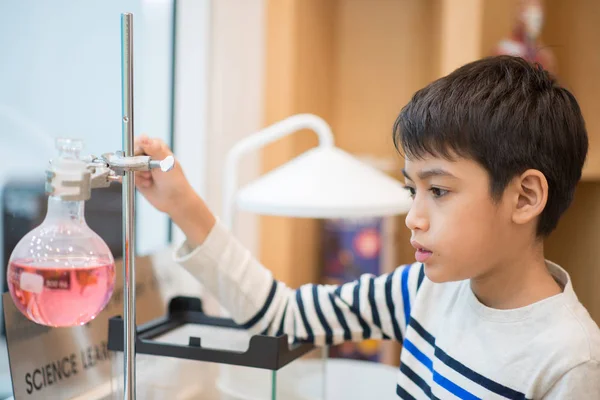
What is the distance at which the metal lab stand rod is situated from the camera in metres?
0.71

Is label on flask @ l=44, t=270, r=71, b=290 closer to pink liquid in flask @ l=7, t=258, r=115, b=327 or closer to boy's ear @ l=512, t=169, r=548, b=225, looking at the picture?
pink liquid in flask @ l=7, t=258, r=115, b=327

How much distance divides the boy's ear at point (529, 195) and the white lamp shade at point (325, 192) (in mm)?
416

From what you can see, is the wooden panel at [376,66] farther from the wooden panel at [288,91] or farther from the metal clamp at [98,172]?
the metal clamp at [98,172]

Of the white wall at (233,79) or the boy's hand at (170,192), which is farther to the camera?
the white wall at (233,79)

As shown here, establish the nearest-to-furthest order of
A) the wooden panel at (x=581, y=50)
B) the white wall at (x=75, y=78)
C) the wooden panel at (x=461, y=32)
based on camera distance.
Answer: the white wall at (x=75, y=78)
the wooden panel at (x=461, y=32)
the wooden panel at (x=581, y=50)

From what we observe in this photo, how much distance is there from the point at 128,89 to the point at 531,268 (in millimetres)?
531

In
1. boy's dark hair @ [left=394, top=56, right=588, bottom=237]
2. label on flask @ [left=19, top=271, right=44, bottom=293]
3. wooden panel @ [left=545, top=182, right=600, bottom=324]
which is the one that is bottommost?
wooden panel @ [left=545, top=182, right=600, bottom=324]

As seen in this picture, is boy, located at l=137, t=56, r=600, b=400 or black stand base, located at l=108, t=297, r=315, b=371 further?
black stand base, located at l=108, t=297, r=315, b=371

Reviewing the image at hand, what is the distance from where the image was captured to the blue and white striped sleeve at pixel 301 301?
106 cm

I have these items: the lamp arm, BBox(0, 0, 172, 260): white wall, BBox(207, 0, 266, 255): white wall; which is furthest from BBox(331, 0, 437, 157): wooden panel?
the lamp arm

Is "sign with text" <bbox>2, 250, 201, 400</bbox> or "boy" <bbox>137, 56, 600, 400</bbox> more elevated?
"boy" <bbox>137, 56, 600, 400</bbox>

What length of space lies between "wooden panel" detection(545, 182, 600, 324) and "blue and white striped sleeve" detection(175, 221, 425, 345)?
2.88 feet

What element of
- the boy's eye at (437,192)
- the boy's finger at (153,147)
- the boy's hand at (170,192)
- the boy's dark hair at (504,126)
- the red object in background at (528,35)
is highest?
the red object in background at (528,35)

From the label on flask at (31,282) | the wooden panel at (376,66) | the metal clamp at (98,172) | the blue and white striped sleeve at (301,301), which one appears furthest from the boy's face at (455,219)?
the wooden panel at (376,66)
